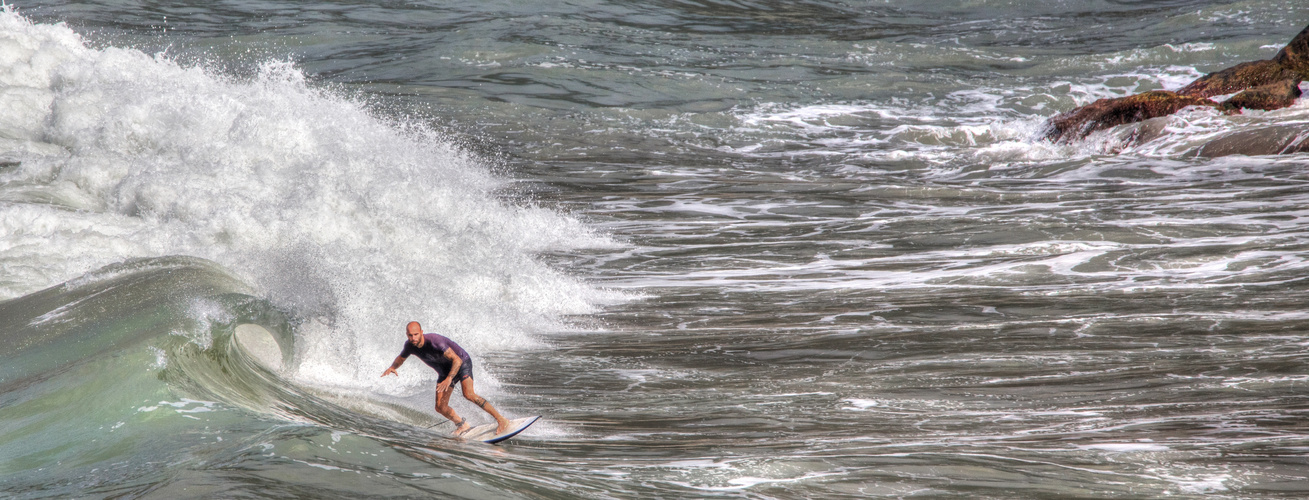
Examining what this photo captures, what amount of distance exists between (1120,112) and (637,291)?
8.30 meters

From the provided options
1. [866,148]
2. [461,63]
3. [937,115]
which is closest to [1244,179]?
[866,148]

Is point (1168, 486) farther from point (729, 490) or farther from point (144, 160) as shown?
point (144, 160)

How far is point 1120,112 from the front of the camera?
1340 cm

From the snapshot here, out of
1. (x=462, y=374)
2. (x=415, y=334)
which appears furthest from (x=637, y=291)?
(x=415, y=334)

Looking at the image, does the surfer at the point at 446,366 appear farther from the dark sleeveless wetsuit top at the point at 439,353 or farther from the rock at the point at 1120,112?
the rock at the point at 1120,112

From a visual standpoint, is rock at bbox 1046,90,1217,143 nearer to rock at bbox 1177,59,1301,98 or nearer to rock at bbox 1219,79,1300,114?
rock at bbox 1219,79,1300,114

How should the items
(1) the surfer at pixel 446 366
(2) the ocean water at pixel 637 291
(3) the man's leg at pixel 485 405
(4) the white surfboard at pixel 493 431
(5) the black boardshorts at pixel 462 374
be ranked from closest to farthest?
(2) the ocean water at pixel 637 291 < (4) the white surfboard at pixel 493 431 < (3) the man's leg at pixel 485 405 < (1) the surfer at pixel 446 366 < (5) the black boardshorts at pixel 462 374

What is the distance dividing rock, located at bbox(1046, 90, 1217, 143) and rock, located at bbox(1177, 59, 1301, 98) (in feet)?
1.32

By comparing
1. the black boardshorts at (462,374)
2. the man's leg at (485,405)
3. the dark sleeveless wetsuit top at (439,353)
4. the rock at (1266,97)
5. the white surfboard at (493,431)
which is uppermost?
→ the rock at (1266,97)

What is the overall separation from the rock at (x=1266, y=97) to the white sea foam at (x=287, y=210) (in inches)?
340

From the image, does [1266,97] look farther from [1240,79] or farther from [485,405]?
[485,405]

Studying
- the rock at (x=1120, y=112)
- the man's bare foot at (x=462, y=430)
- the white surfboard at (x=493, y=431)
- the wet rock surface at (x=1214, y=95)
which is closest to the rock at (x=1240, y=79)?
the wet rock surface at (x=1214, y=95)

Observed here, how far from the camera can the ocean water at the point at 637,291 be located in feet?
14.5

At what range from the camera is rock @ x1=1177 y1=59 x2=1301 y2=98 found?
45.2ft
